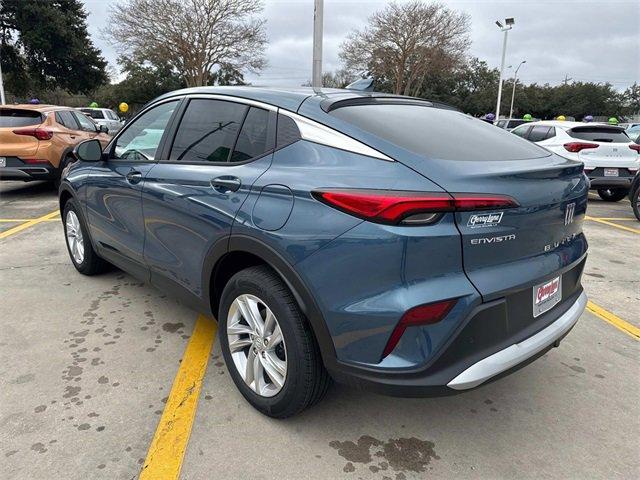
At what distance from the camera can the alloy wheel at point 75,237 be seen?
4410mm

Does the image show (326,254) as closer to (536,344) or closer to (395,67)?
(536,344)

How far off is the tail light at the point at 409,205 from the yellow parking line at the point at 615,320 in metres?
2.48

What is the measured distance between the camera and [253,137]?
254cm

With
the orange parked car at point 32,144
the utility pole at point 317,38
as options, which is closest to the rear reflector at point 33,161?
the orange parked car at point 32,144

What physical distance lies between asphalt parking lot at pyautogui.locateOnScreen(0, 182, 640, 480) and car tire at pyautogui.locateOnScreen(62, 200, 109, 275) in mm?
661

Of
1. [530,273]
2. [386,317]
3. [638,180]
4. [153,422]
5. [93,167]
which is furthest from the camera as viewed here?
[638,180]

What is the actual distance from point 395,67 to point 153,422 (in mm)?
40463

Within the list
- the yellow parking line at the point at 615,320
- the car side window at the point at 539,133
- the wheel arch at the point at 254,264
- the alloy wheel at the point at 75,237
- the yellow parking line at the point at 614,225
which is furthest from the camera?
the car side window at the point at 539,133

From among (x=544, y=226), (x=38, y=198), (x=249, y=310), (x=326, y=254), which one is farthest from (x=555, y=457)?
(x=38, y=198)

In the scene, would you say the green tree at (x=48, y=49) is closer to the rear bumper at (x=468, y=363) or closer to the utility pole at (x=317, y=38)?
the utility pole at (x=317, y=38)

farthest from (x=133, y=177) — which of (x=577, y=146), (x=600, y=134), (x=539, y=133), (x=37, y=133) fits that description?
(x=539, y=133)

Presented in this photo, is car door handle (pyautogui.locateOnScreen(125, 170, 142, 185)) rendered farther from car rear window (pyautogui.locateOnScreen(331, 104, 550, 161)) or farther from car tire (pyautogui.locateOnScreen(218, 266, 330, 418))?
car rear window (pyautogui.locateOnScreen(331, 104, 550, 161))

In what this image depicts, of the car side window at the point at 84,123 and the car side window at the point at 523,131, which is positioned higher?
the car side window at the point at 84,123

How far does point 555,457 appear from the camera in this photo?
89.2 inches
